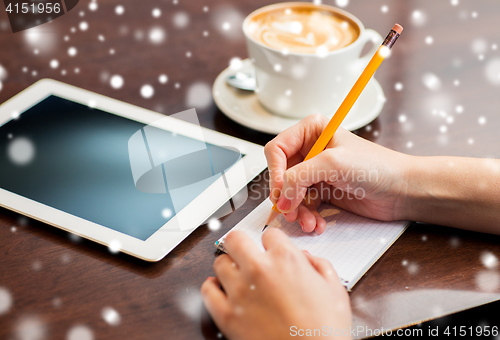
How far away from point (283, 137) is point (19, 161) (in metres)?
0.47

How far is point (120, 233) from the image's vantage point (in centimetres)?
68

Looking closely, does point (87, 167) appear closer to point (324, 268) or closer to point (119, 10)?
point (324, 268)

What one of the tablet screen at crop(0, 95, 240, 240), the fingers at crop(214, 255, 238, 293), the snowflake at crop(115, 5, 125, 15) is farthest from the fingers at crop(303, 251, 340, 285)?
the snowflake at crop(115, 5, 125, 15)

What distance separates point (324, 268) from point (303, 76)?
0.43 m

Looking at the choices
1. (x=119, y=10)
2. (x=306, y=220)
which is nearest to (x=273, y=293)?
(x=306, y=220)

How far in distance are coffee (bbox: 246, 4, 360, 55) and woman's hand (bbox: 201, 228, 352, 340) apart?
45 centimetres

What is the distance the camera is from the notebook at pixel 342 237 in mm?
637

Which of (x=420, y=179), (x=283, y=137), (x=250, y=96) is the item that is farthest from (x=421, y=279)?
(x=250, y=96)

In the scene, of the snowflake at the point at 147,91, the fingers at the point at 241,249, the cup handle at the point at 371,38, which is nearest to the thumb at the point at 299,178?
the fingers at the point at 241,249

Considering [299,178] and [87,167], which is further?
[87,167]

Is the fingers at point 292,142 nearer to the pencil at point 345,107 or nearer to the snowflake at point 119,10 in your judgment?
the pencil at point 345,107

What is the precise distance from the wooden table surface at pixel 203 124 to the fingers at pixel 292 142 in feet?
0.26

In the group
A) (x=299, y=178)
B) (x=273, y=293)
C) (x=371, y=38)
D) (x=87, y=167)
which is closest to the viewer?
(x=273, y=293)

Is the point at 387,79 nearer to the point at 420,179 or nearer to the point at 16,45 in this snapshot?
the point at 420,179
